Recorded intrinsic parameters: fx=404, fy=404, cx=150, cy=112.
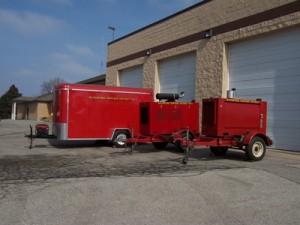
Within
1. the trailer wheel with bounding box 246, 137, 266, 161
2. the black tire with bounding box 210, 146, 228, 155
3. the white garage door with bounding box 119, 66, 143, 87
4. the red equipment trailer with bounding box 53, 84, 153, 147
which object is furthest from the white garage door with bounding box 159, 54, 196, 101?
the trailer wheel with bounding box 246, 137, 266, 161

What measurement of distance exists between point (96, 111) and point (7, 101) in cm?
9541

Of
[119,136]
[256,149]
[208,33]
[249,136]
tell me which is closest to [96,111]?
[119,136]

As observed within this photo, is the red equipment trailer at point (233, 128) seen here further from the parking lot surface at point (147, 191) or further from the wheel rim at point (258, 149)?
the parking lot surface at point (147, 191)

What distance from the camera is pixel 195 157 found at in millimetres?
13867

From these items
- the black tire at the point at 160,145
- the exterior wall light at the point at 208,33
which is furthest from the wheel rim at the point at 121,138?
the exterior wall light at the point at 208,33

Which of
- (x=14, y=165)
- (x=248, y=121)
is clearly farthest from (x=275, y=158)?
(x=14, y=165)

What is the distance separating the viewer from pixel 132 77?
30781 mm

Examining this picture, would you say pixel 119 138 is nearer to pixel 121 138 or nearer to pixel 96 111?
pixel 121 138

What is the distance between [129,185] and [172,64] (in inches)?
669

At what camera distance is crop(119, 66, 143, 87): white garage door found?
29.3 metres

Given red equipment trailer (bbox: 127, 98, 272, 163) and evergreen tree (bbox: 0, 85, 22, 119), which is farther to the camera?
evergreen tree (bbox: 0, 85, 22, 119)

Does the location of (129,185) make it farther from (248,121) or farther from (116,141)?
(116,141)

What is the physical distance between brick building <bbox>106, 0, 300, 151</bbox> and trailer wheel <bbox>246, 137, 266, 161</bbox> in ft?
11.9

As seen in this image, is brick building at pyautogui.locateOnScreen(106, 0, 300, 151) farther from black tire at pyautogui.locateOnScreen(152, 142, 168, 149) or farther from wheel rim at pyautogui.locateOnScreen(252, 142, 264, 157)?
black tire at pyautogui.locateOnScreen(152, 142, 168, 149)
